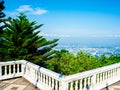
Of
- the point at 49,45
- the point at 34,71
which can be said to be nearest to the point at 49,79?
the point at 34,71

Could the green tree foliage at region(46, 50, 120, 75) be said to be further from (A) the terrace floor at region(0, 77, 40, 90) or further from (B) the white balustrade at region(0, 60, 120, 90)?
(A) the terrace floor at region(0, 77, 40, 90)

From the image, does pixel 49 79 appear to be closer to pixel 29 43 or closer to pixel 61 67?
pixel 29 43

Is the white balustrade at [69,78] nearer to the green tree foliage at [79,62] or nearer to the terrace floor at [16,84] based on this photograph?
the terrace floor at [16,84]

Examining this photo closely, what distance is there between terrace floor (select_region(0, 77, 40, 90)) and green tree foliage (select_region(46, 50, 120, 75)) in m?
6.47

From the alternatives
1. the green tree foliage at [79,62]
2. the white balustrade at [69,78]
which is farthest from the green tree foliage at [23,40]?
the white balustrade at [69,78]

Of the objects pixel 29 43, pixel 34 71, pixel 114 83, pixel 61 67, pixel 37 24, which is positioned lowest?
pixel 61 67

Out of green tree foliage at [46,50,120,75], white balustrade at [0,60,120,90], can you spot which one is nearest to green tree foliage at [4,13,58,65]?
green tree foliage at [46,50,120,75]

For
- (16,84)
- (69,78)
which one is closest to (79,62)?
(16,84)

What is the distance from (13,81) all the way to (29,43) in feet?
17.5

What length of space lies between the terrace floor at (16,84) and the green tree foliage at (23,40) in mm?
4633

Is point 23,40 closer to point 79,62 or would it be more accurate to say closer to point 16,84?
point 79,62

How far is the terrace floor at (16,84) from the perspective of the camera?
14.1 feet

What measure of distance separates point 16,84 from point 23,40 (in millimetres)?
5641

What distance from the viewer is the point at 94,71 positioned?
405 centimetres
